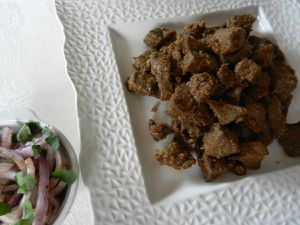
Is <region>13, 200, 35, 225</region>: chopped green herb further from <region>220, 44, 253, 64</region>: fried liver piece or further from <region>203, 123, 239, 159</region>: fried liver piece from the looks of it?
<region>220, 44, 253, 64</region>: fried liver piece

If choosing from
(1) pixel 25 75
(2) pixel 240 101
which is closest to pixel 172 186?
(2) pixel 240 101

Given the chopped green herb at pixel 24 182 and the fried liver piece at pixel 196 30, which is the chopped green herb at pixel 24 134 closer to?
the chopped green herb at pixel 24 182

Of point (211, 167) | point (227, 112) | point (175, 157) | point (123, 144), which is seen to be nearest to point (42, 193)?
point (123, 144)

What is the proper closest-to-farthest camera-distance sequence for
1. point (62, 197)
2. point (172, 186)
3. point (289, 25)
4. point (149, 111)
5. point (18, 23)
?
point (62, 197) < point (172, 186) < point (149, 111) < point (289, 25) < point (18, 23)

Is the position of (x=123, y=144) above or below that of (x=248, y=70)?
below

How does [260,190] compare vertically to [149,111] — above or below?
below

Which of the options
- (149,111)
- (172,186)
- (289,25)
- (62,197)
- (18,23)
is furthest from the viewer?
(18,23)

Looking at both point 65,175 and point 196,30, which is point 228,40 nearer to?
point 196,30

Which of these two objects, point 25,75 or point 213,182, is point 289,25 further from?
point 25,75

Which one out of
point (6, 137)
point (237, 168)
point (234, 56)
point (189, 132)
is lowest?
point (237, 168)
